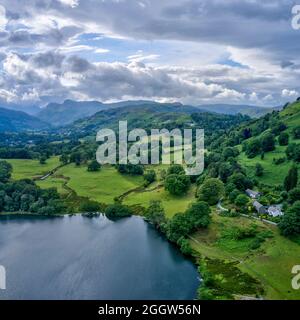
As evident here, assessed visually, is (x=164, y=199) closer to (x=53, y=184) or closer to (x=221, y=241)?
(x=221, y=241)

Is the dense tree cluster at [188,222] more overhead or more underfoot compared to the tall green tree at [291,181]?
more underfoot

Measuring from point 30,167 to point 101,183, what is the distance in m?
46.3

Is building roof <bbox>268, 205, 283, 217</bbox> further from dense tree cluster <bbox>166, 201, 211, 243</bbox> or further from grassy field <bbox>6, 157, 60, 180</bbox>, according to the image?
grassy field <bbox>6, 157, 60, 180</bbox>

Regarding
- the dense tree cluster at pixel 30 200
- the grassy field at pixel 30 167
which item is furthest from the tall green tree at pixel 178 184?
the grassy field at pixel 30 167

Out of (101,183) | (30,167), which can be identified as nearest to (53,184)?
(101,183)

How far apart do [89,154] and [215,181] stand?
279 ft

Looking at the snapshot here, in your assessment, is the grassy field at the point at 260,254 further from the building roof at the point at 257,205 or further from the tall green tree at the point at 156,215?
the tall green tree at the point at 156,215

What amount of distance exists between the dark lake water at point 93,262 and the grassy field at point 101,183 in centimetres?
1865

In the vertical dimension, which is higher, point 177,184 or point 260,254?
point 177,184

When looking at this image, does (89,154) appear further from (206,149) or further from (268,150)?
(268,150)

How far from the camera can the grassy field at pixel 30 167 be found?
460 ft

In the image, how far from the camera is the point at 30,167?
514 ft
